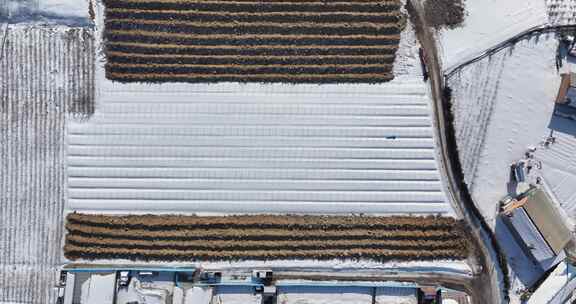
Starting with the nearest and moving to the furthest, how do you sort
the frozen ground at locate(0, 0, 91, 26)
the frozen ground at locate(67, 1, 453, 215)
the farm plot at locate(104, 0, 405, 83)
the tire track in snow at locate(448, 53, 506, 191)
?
the frozen ground at locate(67, 1, 453, 215), the frozen ground at locate(0, 0, 91, 26), the farm plot at locate(104, 0, 405, 83), the tire track in snow at locate(448, 53, 506, 191)

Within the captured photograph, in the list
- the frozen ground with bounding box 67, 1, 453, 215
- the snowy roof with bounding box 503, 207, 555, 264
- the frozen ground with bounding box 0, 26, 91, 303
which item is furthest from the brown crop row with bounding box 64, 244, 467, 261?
the snowy roof with bounding box 503, 207, 555, 264

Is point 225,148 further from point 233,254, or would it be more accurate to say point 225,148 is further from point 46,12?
point 46,12

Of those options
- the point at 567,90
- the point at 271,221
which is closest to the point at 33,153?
the point at 271,221

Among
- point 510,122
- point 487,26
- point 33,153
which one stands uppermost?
point 487,26

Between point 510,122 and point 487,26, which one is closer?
point 510,122

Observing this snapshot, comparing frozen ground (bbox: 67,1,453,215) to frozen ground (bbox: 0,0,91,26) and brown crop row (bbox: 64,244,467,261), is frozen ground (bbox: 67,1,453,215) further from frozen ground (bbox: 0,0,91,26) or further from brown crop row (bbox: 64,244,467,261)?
brown crop row (bbox: 64,244,467,261)

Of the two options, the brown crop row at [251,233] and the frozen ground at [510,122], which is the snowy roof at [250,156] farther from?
the frozen ground at [510,122]
